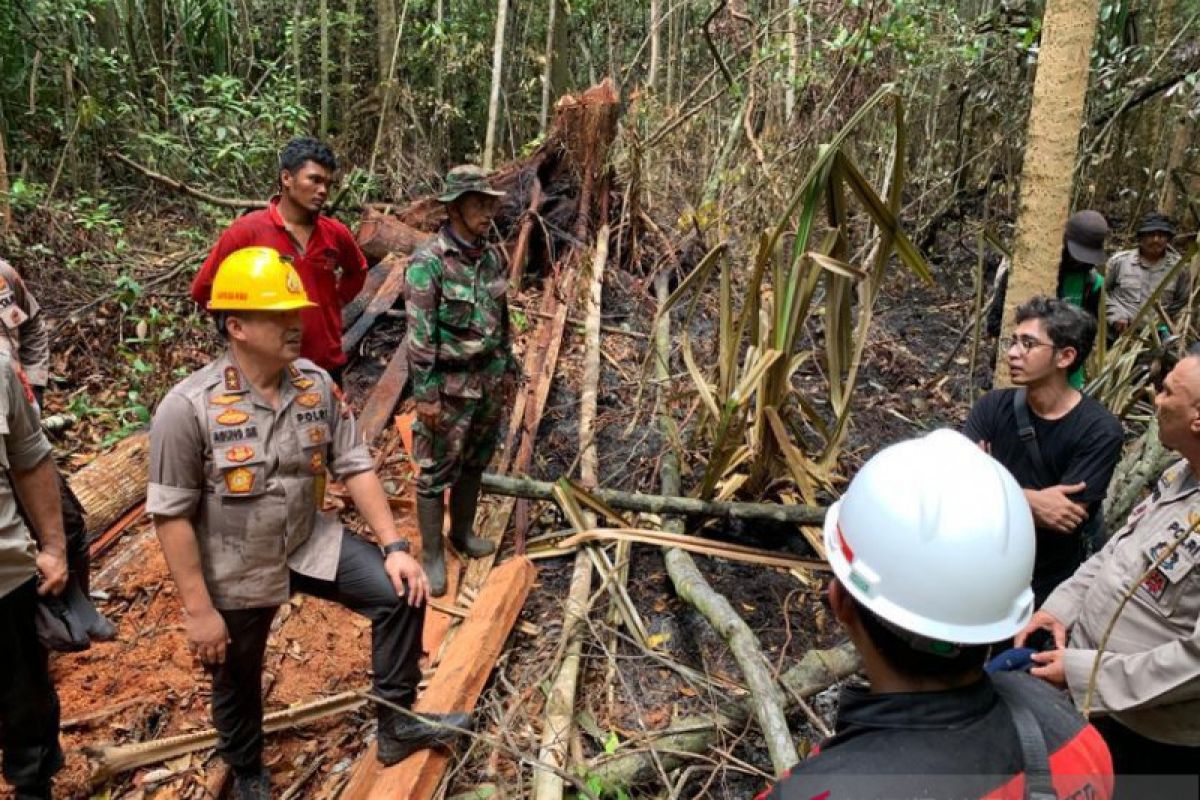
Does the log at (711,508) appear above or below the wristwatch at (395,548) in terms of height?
below

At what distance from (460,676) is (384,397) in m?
2.77

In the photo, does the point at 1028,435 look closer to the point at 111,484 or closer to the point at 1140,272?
the point at 1140,272

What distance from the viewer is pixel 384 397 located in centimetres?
538

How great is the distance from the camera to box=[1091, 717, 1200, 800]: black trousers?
178 centimetres

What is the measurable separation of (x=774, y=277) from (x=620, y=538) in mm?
1487

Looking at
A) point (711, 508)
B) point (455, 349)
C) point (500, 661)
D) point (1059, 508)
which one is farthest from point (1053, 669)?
point (455, 349)

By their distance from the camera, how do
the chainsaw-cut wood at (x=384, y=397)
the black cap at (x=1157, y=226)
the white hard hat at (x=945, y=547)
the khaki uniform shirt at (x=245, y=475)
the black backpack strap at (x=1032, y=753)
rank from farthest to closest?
the black cap at (x=1157, y=226) → the chainsaw-cut wood at (x=384, y=397) → the khaki uniform shirt at (x=245, y=475) → the white hard hat at (x=945, y=547) → the black backpack strap at (x=1032, y=753)

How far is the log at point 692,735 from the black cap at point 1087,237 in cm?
283

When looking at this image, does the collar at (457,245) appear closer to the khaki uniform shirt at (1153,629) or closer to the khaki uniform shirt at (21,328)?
the khaki uniform shirt at (21,328)

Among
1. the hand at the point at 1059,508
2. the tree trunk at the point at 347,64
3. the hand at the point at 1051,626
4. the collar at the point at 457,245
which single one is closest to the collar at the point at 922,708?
the hand at the point at 1051,626

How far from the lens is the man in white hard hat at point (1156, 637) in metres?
1.81

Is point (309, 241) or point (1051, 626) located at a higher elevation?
point (309, 241)

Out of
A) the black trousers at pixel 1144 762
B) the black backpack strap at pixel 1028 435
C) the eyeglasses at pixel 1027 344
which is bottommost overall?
the black trousers at pixel 1144 762

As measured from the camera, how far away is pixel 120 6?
944cm
